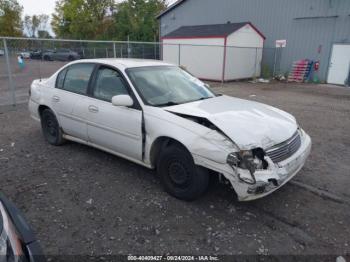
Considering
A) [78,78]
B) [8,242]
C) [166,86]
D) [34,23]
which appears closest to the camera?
[8,242]

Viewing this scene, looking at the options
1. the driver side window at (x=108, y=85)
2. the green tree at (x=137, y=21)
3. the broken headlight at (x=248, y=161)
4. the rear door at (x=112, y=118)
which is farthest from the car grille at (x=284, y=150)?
the green tree at (x=137, y=21)

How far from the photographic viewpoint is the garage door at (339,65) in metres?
15.9

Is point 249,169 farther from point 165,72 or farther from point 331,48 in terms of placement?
point 331,48

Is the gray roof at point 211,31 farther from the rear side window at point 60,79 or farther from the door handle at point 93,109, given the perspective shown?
the door handle at point 93,109

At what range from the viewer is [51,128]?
5.03 meters

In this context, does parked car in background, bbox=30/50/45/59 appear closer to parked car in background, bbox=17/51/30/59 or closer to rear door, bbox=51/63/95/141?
parked car in background, bbox=17/51/30/59

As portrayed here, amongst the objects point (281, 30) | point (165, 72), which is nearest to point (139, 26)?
point (281, 30)

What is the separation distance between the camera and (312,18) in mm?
16562

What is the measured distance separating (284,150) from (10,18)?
3969cm

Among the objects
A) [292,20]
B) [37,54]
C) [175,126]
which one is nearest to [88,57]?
[37,54]

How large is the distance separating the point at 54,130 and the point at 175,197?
9.05 ft

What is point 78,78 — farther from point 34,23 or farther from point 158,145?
point 34,23

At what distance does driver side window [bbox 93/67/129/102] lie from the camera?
384 centimetres

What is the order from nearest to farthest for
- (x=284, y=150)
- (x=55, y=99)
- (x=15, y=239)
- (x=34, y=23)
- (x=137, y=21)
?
Answer: 1. (x=15, y=239)
2. (x=284, y=150)
3. (x=55, y=99)
4. (x=137, y=21)
5. (x=34, y=23)
